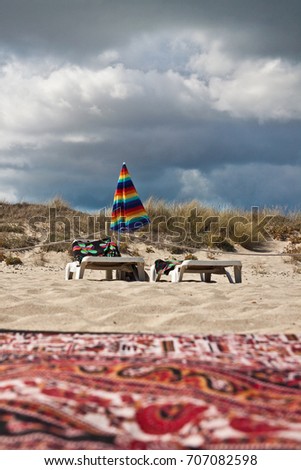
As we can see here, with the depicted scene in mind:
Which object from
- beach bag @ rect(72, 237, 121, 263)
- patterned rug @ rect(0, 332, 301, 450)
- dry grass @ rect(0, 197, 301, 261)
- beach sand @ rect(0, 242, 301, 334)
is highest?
dry grass @ rect(0, 197, 301, 261)

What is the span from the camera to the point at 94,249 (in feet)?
28.5

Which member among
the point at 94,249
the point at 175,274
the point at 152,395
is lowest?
the point at 152,395

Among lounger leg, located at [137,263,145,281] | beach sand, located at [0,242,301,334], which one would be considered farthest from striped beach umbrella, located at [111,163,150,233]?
beach sand, located at [0,242,301,334]

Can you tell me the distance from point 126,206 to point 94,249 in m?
1.00

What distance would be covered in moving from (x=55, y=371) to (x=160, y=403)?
0.56 m

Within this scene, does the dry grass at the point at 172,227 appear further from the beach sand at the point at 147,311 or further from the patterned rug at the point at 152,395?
the patterned rug at the point at 152,395

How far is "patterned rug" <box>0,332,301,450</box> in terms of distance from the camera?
176 cm

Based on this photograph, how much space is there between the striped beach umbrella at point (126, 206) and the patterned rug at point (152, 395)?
6367mm

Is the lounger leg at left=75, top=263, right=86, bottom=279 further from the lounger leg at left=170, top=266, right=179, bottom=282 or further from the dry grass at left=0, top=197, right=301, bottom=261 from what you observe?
the dry grass at left=0, top=197, right=301, bottom=261

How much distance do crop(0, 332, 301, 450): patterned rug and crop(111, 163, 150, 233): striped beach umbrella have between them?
6367 mm

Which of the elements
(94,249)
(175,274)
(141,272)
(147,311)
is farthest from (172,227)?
(147,311)

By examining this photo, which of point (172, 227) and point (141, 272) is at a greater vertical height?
point (172, 227)

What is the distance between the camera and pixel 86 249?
8.61 metres

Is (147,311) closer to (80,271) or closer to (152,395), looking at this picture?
(152,395)
